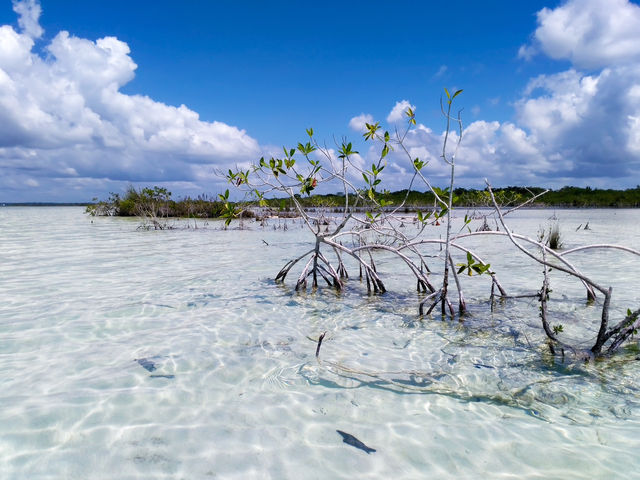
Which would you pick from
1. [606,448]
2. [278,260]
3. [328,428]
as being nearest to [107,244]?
[278,260]

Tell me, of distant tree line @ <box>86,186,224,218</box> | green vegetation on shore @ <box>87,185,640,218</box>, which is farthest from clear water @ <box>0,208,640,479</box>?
distant tree line @ <box>86,186,224,218</box>

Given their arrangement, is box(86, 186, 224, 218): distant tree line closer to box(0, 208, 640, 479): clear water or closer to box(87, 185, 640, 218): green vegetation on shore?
box(87, 185, 640, 218): green vegetation on shore

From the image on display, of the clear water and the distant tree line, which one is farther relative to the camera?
the distant tree line

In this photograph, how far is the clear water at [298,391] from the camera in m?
2.31

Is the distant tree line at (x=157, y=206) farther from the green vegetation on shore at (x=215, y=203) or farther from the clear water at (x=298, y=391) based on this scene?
the clear water at (x=298, y=391)

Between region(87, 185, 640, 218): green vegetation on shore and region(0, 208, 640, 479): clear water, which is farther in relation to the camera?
region(87, 185, 640, 218): green vegetation on shore

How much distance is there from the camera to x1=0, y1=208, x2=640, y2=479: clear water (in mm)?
2309

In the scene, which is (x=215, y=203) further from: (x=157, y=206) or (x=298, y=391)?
(x=298, y=391)

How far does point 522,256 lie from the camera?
34.2 ft

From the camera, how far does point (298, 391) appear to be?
10.2 feet

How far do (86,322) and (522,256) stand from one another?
32.2 ft

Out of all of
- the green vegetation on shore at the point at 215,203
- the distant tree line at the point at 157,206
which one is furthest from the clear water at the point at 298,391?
the distant tree line at the point at 157,206

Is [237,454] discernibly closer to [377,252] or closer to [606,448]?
[606,448]

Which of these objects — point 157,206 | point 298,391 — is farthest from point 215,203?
point 298,391
